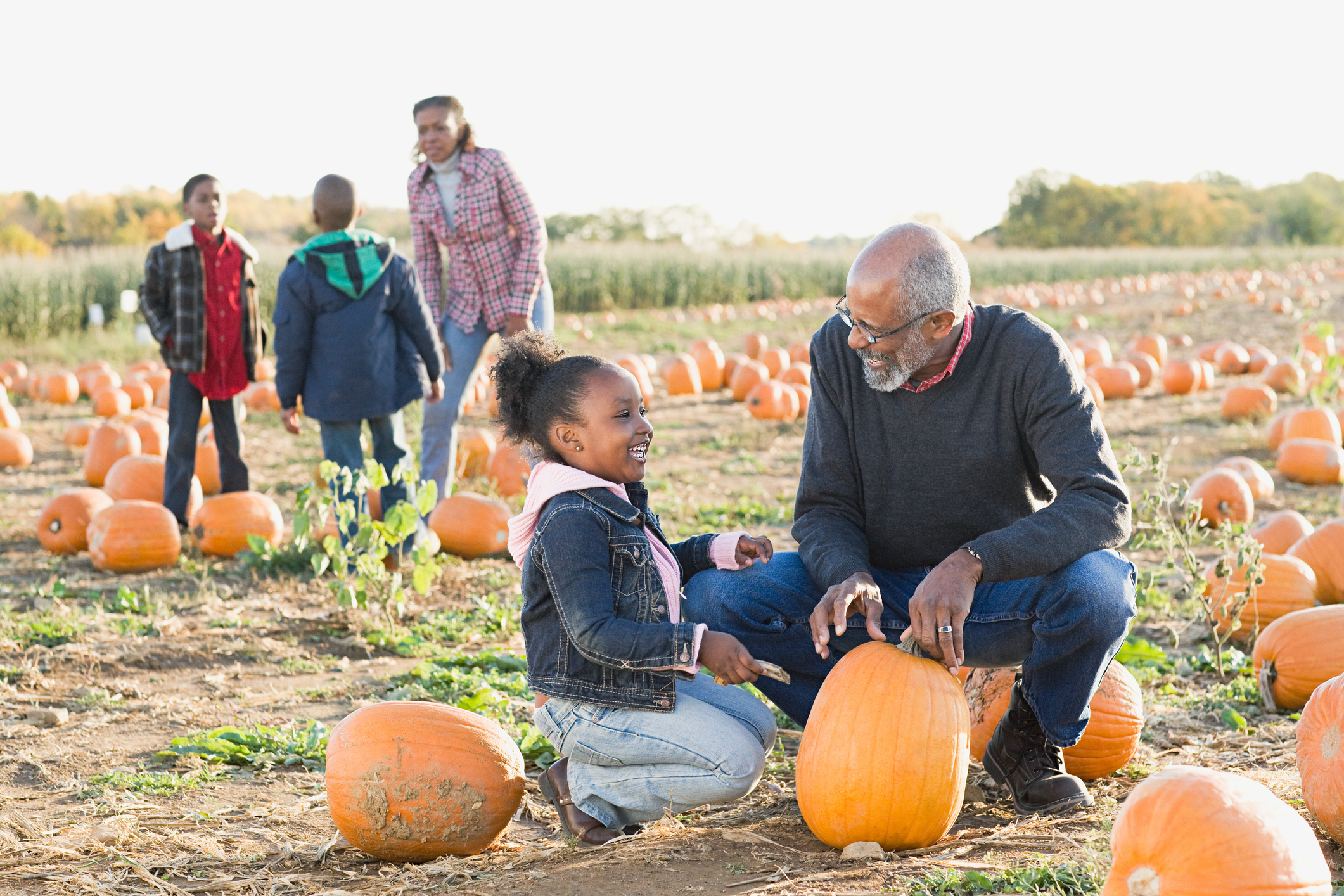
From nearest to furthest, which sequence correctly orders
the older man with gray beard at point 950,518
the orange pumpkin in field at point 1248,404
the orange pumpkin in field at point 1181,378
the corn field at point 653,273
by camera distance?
the older man with gray beard at point 950,518 < the orange pumpkin in field at point 1248,404 < the orange pumpkin in field at point 1181,378 < the corn field at point 653,273

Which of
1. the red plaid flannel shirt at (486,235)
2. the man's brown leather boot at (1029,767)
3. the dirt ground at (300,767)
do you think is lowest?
the dirt ground at (300,767)

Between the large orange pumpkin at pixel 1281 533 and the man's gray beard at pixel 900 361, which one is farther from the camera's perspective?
the large orange pumpkin at pixel 1281 533

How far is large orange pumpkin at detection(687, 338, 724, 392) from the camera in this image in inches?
491

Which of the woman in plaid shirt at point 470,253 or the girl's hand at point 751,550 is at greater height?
the woman in plaid shirt at point 470,253

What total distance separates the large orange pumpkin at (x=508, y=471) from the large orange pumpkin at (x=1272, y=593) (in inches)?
162

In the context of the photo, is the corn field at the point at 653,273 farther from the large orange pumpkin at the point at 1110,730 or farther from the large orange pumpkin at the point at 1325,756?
the large orange pumpkin at the point at 1325,756

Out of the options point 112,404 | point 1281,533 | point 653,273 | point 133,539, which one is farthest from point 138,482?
point 653,273

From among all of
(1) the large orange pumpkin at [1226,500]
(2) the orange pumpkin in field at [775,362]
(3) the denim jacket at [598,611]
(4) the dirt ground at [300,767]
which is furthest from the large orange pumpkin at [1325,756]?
(2) the orange pumpkin in field at [775,362]

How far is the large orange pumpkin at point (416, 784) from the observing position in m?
2.82

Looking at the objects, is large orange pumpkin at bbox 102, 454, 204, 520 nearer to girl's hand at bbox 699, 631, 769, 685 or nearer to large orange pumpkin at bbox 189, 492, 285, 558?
large orange pumpkin at bbox 189, 492, 285, 558

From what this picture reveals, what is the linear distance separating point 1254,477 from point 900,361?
459cm

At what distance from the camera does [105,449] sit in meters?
7.93

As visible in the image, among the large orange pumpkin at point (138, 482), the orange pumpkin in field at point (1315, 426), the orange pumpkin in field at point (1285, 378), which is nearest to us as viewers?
the large orange pumpkin at point (138, 482)

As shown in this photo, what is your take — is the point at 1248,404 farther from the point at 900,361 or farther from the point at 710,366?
the point at 900,361
